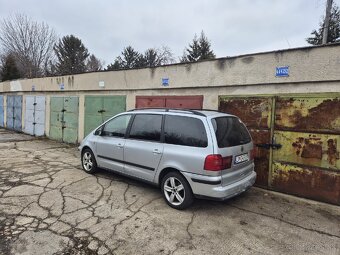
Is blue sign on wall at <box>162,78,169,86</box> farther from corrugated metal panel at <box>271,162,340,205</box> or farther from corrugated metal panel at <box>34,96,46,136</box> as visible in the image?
corrugated metal panel at <box>34,96,46,136</box>

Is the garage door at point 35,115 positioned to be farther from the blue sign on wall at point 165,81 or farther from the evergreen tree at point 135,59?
the evergreen tree at point 135,59

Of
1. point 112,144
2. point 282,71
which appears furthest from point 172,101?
point 282,71

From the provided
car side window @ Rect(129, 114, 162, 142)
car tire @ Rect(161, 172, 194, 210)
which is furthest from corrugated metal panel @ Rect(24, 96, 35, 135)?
car tire @ Rect(161, 172, 194, 210)

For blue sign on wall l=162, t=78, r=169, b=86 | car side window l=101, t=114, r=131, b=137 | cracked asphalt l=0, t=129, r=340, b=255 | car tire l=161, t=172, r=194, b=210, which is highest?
blue sign on wall l=162, t=78, r=169, b=86

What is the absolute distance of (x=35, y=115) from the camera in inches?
494

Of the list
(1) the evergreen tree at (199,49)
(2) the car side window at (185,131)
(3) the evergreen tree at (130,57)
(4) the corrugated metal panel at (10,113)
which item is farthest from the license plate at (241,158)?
(3) the evergreen tree at (130,57)

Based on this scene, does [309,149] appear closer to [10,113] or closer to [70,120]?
[70,120]

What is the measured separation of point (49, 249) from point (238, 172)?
289cm

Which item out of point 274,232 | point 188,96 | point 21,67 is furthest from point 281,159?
point 21,67

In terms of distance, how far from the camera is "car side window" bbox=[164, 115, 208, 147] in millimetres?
3941

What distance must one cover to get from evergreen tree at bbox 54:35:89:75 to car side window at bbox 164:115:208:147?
34.0 m

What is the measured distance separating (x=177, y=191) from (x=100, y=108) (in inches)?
232

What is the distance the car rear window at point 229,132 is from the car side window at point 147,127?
42.7 inches

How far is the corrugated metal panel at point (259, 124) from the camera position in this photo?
5.41 meters
